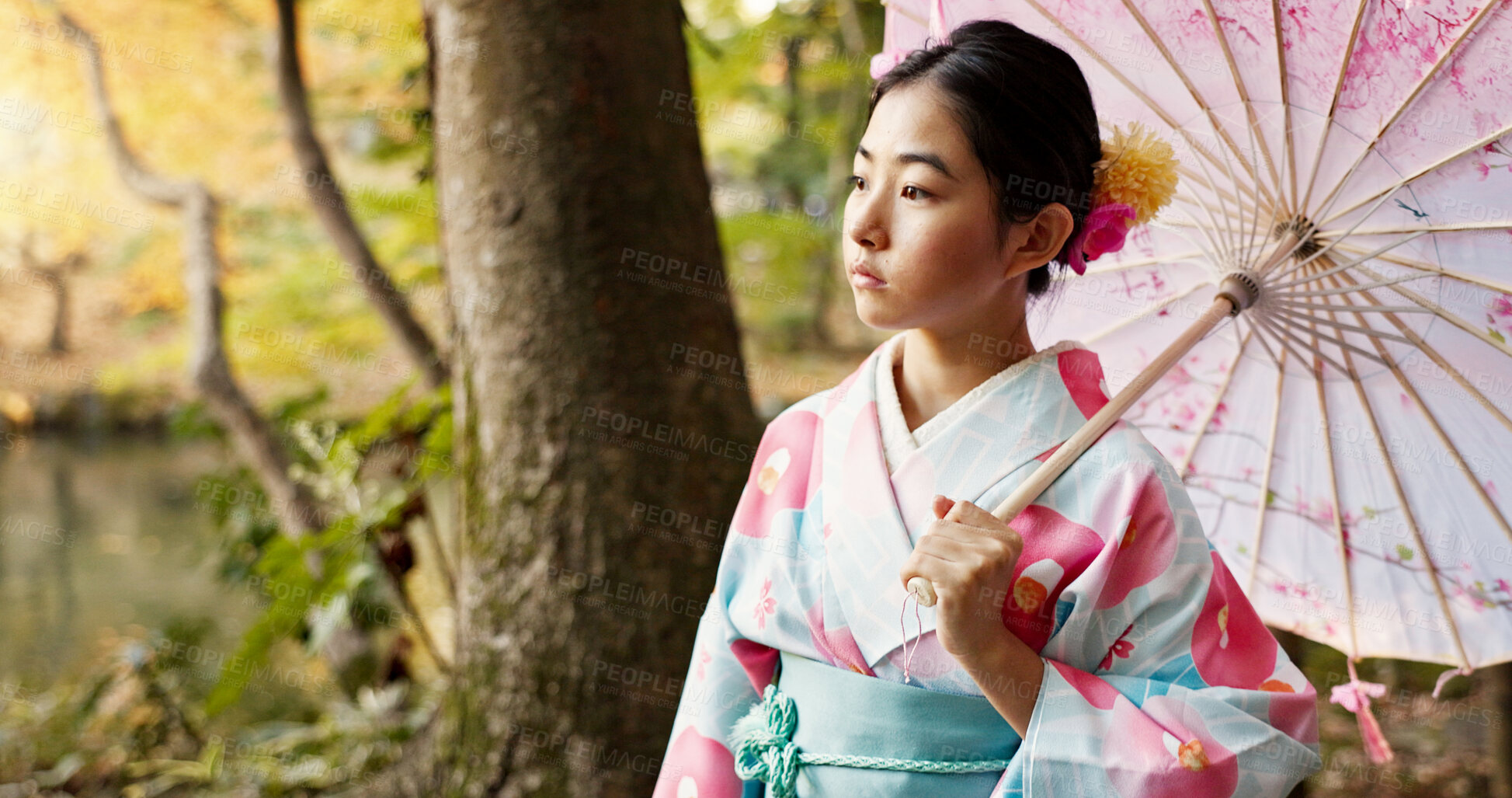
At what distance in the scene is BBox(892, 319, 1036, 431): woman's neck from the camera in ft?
4.86

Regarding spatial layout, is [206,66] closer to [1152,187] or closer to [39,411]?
[1152,187]

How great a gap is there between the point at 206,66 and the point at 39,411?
8.70m

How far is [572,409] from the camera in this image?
2.36 metres

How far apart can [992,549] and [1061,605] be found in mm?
173

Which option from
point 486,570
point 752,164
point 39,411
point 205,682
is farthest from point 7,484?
point 486,570

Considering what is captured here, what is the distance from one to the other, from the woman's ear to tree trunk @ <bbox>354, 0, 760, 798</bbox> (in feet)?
3.89

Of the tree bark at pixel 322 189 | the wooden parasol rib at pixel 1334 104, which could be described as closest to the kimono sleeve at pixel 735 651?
the wooden parasol rib at pixel 1334 104

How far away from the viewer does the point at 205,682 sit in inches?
217

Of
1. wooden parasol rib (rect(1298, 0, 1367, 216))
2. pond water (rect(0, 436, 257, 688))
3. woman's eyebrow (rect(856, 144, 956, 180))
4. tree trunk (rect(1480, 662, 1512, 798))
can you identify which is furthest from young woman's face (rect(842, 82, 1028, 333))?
pond water (rect(0, 436, 257, 688))

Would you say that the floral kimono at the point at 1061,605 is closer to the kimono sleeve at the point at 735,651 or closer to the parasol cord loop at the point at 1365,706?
the kimono sleeve at the point at 735,651

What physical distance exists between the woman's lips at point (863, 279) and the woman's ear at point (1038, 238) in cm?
19

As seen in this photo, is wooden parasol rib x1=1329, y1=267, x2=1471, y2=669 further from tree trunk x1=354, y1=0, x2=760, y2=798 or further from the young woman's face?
tree trunk x1=354, y1=0, x2=760, y2=798

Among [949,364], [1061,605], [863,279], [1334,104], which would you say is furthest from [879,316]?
[1334,104]

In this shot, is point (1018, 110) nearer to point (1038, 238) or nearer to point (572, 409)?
point (1038, 238)
